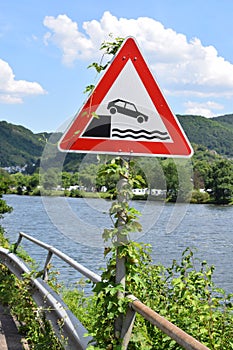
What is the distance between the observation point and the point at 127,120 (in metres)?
3.07

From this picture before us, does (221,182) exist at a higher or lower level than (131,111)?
higher

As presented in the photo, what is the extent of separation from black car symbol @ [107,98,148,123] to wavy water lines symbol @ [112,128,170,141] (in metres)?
0.07

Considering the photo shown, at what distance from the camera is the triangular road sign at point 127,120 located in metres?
3.05

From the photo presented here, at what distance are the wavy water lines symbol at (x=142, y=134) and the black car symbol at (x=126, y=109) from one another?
7 cm

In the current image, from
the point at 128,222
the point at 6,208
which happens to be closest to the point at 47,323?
the point at 128,222

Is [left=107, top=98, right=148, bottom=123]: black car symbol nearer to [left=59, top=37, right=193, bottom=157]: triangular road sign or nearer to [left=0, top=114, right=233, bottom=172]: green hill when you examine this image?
[left=59, top=37, right=193, bottom=157]: triangular road sign

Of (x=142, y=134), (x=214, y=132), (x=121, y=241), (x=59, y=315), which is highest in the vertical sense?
(x=214, y=132)

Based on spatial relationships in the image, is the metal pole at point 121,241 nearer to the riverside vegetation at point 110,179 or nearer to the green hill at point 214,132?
the riverside vegetation at point 110,179

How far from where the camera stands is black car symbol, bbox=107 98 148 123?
121 inches

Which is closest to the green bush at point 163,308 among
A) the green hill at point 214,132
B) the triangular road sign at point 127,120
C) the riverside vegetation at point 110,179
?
the riverside vegetation at point 110,179

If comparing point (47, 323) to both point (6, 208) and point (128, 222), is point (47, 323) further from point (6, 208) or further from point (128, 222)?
point (6, 208)

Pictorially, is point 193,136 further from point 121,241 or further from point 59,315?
point 121,241

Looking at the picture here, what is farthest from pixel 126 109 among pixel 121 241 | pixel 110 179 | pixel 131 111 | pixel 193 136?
pixel 193 136

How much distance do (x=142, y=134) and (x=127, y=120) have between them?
0.12m
